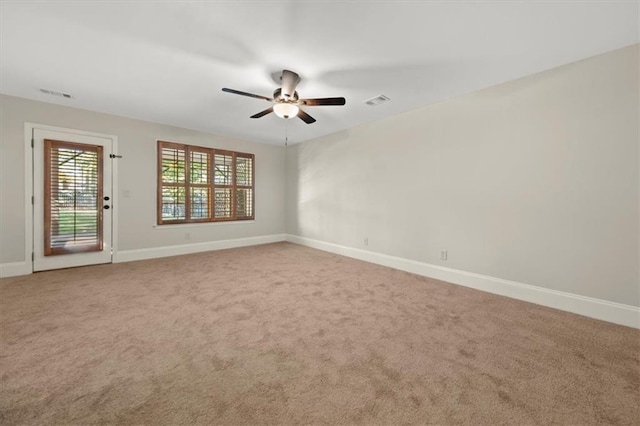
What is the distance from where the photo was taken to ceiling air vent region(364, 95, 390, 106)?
135 inches

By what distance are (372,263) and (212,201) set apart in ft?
11.7

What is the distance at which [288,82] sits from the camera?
2.80 m

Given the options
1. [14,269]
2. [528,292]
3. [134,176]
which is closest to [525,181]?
[528,292]

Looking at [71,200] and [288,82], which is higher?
[288,82]

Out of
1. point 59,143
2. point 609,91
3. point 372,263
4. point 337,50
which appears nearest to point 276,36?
point 337,50

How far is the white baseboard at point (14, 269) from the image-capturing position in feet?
11.4

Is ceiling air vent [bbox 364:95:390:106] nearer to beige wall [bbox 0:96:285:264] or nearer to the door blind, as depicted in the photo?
beige wall [bbox 0:96:285:264]

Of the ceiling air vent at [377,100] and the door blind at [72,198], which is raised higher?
the ceiling air vent at [377,100]

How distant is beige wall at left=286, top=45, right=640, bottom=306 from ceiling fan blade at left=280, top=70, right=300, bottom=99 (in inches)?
78.0

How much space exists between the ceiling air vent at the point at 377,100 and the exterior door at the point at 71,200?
4.30m

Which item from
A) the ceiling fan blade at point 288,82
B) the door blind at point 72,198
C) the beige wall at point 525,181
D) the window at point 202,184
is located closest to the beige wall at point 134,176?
the window at point 202,184

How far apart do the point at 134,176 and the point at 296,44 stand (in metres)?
3.91

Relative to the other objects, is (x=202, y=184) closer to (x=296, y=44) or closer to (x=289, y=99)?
(x=289, y=99)

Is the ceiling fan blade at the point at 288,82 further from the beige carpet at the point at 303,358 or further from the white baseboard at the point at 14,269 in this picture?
the white baseboard at the point at 14,269
